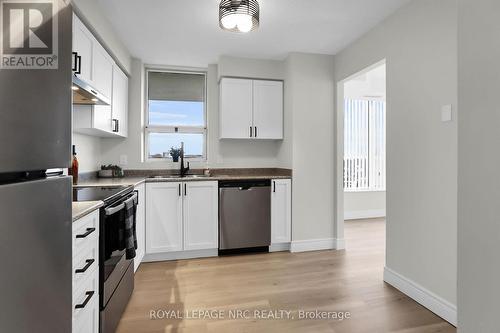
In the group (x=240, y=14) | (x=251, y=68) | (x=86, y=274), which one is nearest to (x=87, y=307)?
(x=86, y=274)

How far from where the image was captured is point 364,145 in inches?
216

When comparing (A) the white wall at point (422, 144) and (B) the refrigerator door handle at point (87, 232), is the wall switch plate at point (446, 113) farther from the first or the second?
(B) the refrigerator door handle at point (87, 232)

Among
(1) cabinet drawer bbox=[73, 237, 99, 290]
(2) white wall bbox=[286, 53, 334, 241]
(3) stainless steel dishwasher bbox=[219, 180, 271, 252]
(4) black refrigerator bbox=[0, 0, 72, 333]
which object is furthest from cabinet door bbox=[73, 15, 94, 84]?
(2) white wall bbox=[286, 53, 334, 241]

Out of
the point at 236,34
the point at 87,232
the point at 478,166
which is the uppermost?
the point at 236,34

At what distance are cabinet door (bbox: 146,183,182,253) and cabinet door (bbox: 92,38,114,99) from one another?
1.13 metres

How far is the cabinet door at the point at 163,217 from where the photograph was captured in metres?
3.08

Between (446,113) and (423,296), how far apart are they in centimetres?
145

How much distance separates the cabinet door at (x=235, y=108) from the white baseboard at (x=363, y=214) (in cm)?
287

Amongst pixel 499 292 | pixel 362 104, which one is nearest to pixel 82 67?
pixel 499 292

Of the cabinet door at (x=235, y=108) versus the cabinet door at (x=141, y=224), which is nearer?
the cabinet door at (x=141, y=224)

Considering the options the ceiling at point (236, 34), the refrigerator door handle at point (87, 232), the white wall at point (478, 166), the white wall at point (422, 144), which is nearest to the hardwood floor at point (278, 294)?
the white wall at point (422, 144)

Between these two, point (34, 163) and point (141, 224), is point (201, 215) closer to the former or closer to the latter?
point (141, 224)

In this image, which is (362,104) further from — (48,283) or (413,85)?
(48,283)

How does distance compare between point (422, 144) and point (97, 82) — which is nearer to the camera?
point (422, 144)
